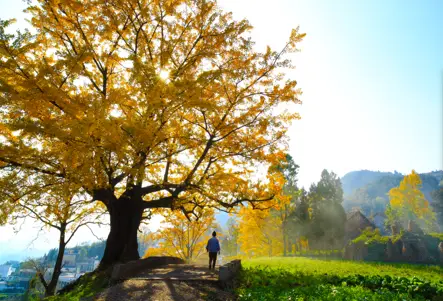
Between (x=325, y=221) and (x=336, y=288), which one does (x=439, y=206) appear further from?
(x=336, y=288)

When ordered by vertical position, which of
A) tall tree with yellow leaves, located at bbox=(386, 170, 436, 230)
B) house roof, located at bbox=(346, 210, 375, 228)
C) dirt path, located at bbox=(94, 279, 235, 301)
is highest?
tall tree with yellow leaves, located at bbox=(386, 170, 436, 230)

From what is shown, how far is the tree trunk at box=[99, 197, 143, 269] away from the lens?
13.1m

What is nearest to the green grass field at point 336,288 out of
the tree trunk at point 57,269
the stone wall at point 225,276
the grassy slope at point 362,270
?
the stone wall at point 225,276

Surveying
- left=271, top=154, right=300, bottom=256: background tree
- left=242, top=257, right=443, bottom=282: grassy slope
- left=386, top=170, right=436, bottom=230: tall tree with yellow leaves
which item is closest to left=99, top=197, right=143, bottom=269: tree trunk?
left=242, top=257, right=443, bottom=282: grassy slope

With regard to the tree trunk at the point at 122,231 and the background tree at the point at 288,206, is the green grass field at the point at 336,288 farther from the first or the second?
the background tree at the point at 288,206

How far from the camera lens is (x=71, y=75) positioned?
26.3 ft

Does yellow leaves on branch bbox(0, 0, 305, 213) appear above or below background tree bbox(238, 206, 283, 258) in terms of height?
above

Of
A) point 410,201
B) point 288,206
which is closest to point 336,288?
point 288,206

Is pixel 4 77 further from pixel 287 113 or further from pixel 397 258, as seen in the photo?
pixel 397 258

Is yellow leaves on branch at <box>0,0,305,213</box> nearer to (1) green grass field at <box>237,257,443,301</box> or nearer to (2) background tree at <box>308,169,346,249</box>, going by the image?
(1) green grass field at <box>237,257,443,301</box>

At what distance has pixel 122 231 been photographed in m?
13.4

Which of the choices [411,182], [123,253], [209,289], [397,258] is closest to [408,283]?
[209,289]

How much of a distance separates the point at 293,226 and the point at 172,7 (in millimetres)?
30483

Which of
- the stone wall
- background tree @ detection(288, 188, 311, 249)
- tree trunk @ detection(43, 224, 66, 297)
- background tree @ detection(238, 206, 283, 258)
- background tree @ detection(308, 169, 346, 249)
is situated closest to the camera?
the stone wall
